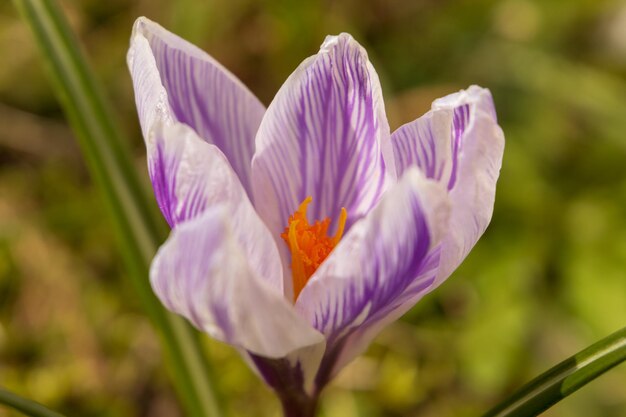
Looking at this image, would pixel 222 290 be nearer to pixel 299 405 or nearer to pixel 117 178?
pixel 299 405

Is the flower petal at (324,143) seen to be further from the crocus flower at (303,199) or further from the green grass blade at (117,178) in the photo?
the green grass blade at (117,178)

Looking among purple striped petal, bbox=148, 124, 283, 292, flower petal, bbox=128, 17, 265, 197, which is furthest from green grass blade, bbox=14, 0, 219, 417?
purple striped petal, bbox=148, 124, 283, 292

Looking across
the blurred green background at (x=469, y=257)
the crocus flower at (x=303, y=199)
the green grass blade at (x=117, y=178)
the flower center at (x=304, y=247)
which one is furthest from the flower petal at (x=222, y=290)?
the blurred green background at (x=469, y=257)

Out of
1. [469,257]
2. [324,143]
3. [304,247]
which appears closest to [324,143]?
[324,143]

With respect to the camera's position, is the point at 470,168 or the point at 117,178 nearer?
the point at 470,168

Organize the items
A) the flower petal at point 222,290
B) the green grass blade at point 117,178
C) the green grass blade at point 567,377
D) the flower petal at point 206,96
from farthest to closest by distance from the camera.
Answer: the green grass blade at point 117,178 → the flower petal at point 206,96 → the green grass blade at point 567,377 → the flower petal at point 222,290

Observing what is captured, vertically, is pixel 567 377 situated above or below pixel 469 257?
above
